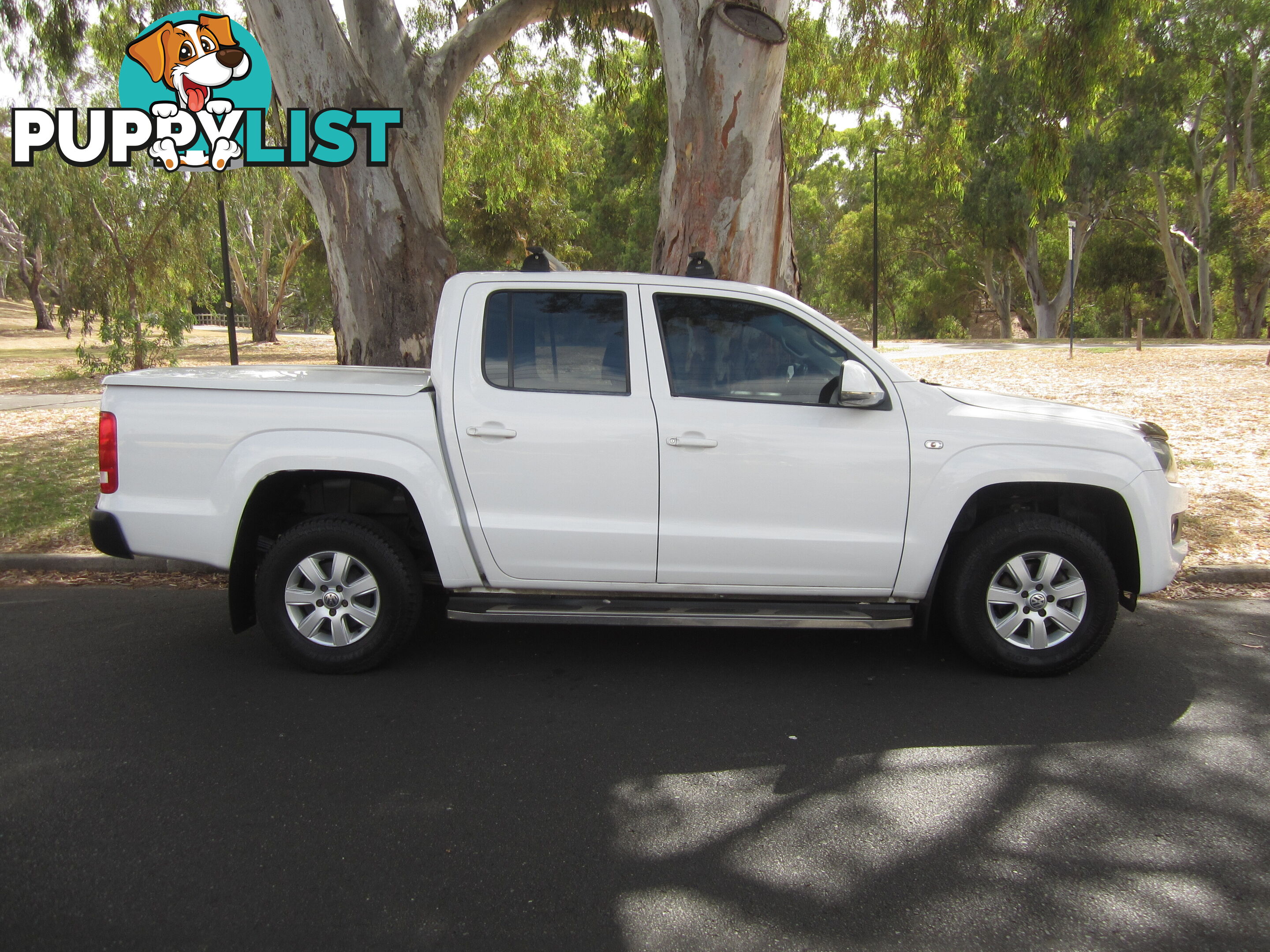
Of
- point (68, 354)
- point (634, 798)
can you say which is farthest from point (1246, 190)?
point (68, 354)

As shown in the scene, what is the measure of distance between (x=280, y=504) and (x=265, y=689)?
1.00 metres

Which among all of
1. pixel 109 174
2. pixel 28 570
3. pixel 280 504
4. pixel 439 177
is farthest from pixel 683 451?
pixel 109 174

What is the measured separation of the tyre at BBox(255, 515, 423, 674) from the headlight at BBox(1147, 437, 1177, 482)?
3701 millimetres

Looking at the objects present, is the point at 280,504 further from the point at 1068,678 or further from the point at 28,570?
the point at 1068,678

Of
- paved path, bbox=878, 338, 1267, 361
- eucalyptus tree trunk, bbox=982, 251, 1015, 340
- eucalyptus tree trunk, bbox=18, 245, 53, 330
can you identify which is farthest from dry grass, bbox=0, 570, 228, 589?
eucalyptus tree trunk, bbox=982, 251, 1015, 340

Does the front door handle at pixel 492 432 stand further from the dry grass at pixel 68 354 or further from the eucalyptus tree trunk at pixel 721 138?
the dry grass at pixel 68 354

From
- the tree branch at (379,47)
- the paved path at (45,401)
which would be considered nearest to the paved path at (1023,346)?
the tree branch at (379,47)

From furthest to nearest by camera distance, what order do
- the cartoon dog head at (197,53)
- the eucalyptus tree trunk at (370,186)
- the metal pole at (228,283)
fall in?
Answer: the cartoon dog head at (197,53) → the metal pole at (228,283) → the eucalyptus tree trunk at (370,186)

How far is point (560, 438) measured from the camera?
15.6ft

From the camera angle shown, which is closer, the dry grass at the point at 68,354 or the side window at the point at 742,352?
the side window at the point at 742,352

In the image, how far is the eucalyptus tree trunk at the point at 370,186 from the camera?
29.9 ft

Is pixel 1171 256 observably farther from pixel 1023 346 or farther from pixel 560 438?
pixel 560 438

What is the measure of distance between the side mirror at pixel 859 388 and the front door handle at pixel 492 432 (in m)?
1.58

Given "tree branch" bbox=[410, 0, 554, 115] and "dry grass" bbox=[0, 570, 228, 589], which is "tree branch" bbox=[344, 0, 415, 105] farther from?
"dry grass" bbox=[0, 570, 228, 589]
